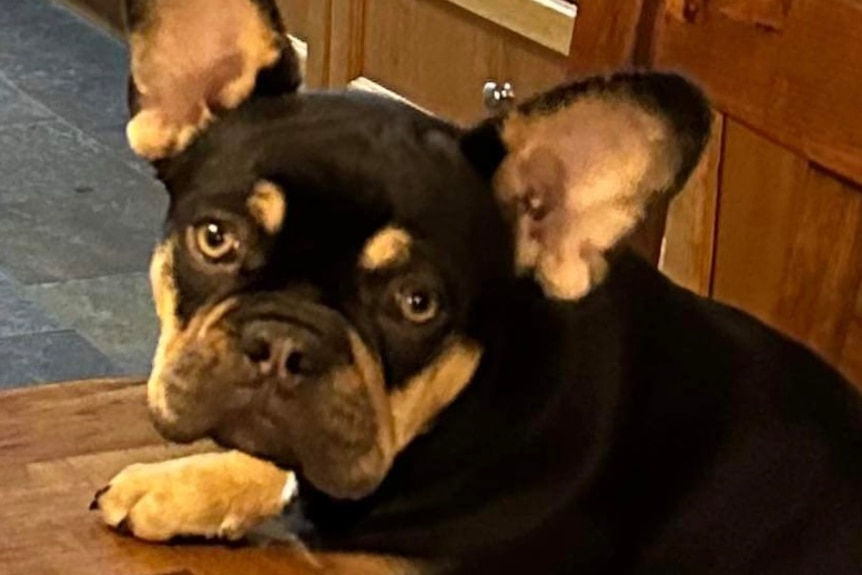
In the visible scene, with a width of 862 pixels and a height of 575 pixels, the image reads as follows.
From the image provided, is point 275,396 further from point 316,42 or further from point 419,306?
point 316,42

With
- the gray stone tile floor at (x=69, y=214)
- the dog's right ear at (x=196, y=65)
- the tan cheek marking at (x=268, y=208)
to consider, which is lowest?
the gray stone tile floor at (x=69, y=214)

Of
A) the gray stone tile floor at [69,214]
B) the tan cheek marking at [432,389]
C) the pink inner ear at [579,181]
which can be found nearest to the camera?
the pink inner ear at [579,181]

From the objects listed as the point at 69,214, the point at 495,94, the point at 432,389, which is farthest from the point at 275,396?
the point at 69,214

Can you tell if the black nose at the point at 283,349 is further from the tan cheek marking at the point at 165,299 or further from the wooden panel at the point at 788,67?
the wooden panel at the point at 788,67

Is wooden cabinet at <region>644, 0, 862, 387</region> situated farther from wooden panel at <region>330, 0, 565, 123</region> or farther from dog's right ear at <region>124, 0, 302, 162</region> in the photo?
wooden panel at <region>330, 0, 565, 123</region>

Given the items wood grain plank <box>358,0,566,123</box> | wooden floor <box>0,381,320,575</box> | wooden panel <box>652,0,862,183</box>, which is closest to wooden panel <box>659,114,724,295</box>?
wooden panel <box>652,0,862,183</box>

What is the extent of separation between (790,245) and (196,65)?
0.44 m

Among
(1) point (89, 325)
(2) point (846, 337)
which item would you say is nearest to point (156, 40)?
(2) point (846, 337)

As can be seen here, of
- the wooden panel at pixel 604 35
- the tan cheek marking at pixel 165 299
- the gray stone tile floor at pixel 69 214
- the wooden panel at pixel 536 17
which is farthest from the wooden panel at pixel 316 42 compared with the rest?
the tan cheek marking at pixel 165 299

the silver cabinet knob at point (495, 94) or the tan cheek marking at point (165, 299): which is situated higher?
the tan cheek marking at point (165, 299)

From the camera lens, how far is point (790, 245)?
50.6 inches

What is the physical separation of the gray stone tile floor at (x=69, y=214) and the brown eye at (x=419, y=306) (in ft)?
4.80

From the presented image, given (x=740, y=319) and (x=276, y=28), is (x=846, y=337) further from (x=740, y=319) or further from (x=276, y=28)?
(x=276, y=28)

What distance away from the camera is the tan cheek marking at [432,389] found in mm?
1169
